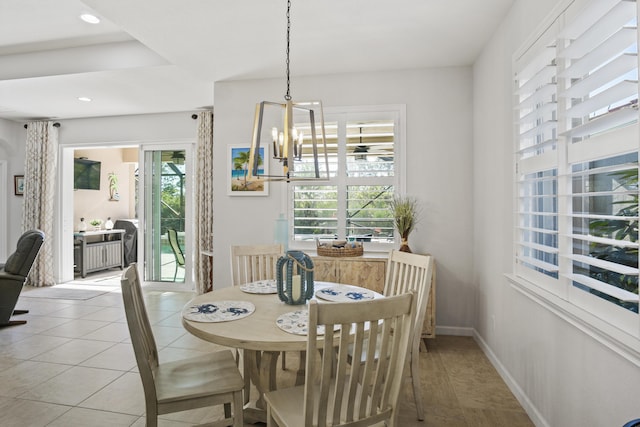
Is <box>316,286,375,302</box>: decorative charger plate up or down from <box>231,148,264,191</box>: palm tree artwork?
down

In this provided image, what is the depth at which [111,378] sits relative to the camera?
277cm

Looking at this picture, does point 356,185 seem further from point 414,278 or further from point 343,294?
point 343,294

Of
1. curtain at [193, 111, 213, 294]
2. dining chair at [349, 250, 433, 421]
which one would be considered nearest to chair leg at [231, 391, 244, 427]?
dining chair at [349, 250, 433, 421]

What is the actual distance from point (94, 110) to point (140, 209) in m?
1.56

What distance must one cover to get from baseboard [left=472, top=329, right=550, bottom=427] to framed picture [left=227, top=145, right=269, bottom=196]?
2.57m

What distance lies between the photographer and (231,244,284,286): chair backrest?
288 centimetres

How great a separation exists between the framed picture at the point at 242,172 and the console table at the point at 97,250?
3918 millimetres

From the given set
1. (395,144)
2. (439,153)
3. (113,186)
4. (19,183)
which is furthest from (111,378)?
(113,186)

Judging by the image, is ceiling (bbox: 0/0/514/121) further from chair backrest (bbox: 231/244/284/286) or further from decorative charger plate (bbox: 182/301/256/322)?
decorative charger plate (bbox: 182/301/256/322)

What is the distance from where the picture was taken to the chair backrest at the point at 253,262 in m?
2.88

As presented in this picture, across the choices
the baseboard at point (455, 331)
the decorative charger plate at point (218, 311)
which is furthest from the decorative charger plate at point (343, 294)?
the baseboard at point (455, 331)

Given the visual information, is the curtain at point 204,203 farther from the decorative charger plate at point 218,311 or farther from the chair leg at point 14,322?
the decorative charger plate at point 218,311

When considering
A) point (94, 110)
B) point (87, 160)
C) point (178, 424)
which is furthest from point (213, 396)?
point (87, 160)

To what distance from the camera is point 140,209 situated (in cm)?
565
